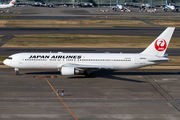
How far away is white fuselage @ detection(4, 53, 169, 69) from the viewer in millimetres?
45031

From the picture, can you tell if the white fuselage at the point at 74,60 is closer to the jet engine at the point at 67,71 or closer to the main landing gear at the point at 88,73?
the main landing gear at the point at 88,73

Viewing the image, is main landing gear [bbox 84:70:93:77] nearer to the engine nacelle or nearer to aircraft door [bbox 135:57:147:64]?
the engine nacelle

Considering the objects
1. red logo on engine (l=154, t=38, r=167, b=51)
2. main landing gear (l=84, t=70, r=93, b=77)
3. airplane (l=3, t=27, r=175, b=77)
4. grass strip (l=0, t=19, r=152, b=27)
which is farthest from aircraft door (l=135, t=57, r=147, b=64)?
grass strip (l=0, t=19, r=152, b=27)

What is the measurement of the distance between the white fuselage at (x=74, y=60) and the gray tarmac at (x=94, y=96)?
99.1 inches

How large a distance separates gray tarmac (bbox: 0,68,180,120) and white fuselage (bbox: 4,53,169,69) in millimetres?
2516

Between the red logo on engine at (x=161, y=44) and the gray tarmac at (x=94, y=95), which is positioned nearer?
the gray tarmac at (x=94, y=95)

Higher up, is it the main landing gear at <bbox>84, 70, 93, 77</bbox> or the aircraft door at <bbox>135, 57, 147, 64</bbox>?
the aircraft door at <bbox>135, 57, 147, 64</bbox>

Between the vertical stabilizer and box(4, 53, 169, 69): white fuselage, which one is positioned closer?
box(4, 53, 169, 69): white fuselage

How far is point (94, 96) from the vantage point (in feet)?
118

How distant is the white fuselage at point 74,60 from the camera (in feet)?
148

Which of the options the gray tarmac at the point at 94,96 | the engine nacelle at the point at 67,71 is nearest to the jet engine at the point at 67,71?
the engine nacelle at the point at 67,71

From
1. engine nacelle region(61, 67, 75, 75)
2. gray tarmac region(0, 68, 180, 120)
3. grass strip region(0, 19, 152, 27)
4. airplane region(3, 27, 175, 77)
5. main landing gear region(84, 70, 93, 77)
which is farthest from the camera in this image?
grass strip region(0, 19, 152, 27)

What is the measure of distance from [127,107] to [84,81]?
43.4ft

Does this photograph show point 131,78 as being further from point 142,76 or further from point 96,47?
point 96,47
